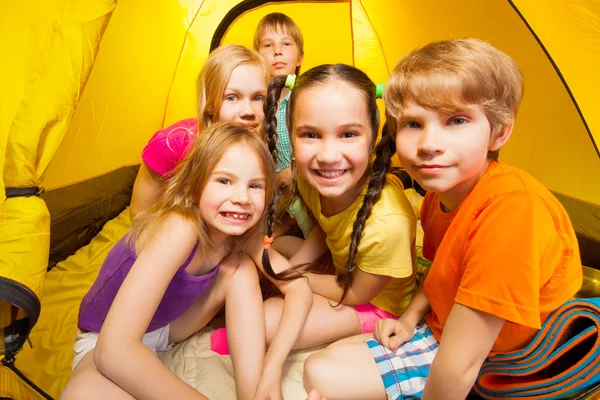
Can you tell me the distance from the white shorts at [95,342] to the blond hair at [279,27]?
1.14 m

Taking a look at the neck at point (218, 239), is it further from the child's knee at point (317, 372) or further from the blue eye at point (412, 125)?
the blue eye at point (412, 125)

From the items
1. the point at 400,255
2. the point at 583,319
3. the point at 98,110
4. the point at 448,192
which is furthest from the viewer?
the point at 98,110

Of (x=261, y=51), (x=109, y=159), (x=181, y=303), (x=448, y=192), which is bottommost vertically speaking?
(x=181, y=303)

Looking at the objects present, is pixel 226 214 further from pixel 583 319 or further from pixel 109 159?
pixel 109 159

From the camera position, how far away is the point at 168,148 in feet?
4.52

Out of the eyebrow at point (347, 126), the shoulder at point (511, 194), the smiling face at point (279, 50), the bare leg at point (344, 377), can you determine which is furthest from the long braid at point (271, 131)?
the smiling face at point (279, 50)

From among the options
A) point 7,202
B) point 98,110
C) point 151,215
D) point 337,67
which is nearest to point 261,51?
point 98,110

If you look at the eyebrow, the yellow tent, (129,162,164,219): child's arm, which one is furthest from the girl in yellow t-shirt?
(129,162,164,219): child's arm

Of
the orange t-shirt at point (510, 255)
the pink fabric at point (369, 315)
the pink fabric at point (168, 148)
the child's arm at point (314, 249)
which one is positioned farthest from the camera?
the pink fabric at point (168, 148)

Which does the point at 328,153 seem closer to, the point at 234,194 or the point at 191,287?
the point at 234,194

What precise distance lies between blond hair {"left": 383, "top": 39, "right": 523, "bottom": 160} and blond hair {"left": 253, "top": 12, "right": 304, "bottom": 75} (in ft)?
3.25

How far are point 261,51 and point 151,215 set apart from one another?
1.03 metres

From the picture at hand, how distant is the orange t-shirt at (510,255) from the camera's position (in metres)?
0.70

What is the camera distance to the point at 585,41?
1058 millimetres
